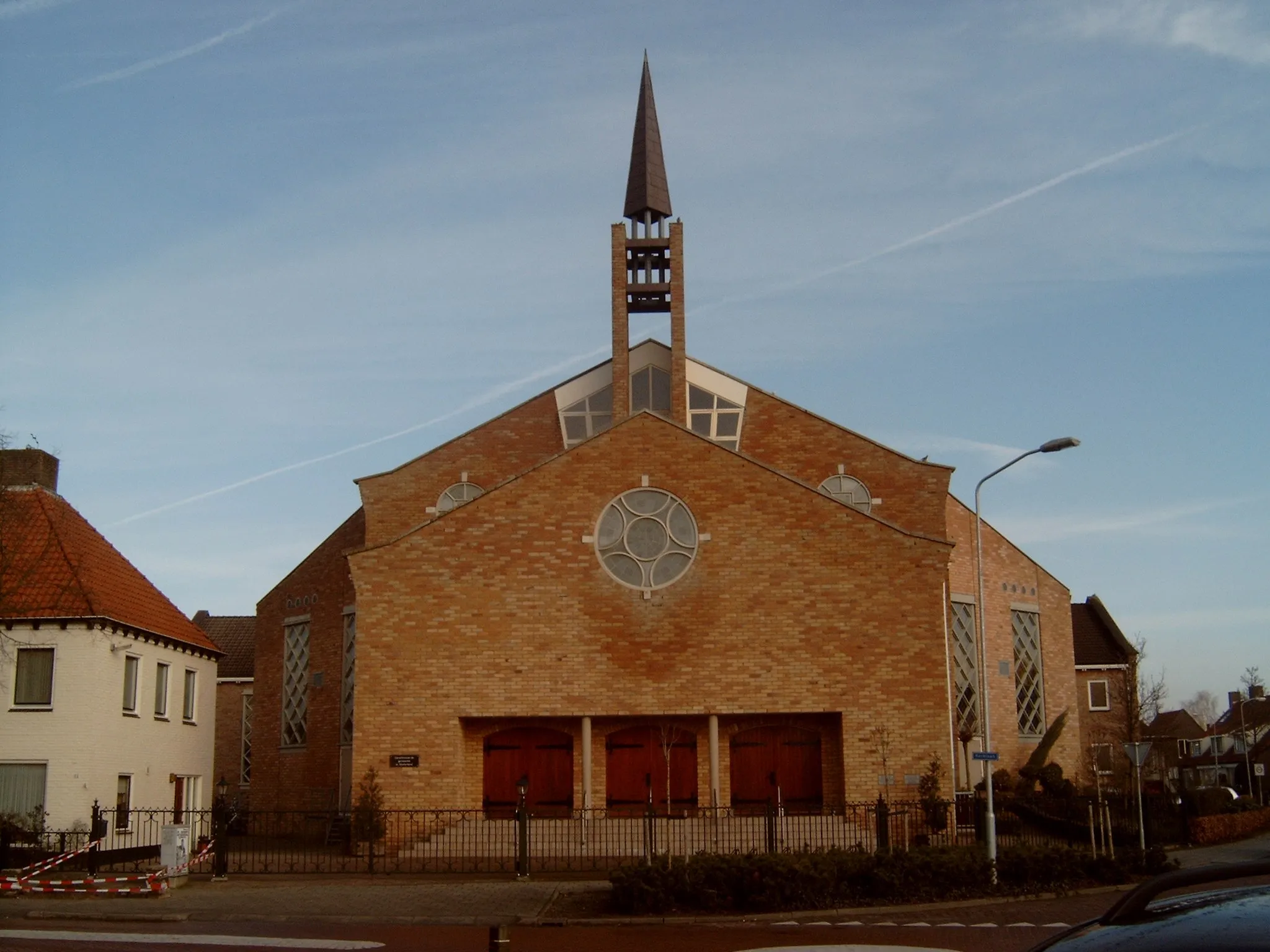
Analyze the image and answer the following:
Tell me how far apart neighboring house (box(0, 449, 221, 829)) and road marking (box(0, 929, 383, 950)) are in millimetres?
9123

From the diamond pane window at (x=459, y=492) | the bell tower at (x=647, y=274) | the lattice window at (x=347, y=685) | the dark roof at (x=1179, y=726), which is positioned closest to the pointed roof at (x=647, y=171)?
the bell tower at (x=647, y=274)

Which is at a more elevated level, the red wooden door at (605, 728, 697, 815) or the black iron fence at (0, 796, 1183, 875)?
the red wooden door at (605, 728, 697, 815)

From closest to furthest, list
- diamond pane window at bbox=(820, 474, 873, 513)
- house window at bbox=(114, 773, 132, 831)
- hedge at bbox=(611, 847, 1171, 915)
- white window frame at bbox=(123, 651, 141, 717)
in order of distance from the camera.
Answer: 1. hedge at bbox=(611, 847, 1171, 915)
2. house window at bbox=(114, 773, 132, 831)
3. white window frame at bbox=(123, 651, 141, 717)
4. diamond pane window at bbox=(820, 474, 873, 513)

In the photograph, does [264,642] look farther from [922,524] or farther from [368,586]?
[922,524]

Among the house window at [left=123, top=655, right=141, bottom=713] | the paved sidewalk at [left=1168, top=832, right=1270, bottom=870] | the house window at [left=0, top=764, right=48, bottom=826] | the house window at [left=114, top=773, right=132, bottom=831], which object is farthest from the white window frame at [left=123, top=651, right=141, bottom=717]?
the paved sidewalk at [left=1168, top=832, right=1270, bottom=870]

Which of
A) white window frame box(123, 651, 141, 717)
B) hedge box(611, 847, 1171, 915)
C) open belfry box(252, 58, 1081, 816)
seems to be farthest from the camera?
white window frame box(123, 651, 141, 717)

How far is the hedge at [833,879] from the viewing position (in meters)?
18.3

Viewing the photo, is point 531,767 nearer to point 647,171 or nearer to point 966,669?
point 966,669

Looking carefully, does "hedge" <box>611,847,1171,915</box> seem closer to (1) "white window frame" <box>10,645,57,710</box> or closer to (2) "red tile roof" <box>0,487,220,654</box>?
(2) "red tile roof" <box>0,487,220,654</box>

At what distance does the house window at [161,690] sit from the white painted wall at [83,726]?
60 cm

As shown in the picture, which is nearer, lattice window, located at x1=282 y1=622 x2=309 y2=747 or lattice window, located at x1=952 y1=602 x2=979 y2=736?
lattice window, located at x1=952 y1=602 x2=979 y2=736

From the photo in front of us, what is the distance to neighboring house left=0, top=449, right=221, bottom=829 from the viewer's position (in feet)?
88.3

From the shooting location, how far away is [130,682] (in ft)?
97.5

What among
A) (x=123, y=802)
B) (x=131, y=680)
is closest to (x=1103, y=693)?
(x=131, y=680)
